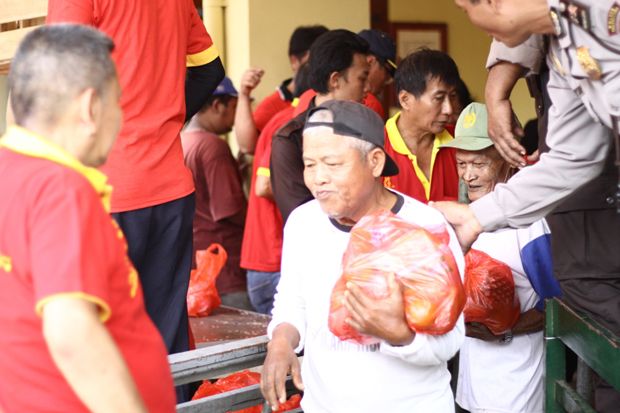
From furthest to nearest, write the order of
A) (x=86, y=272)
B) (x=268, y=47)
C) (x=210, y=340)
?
(x=268, y=47), (x=210, y=340), (x=86, y=272)

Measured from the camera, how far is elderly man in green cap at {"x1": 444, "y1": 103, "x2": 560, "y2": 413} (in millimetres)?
3529

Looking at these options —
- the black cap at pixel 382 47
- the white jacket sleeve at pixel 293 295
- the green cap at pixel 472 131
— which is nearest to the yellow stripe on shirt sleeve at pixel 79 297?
the white jacket sleeve at pixel 293 295

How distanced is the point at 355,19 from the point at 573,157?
4214mm

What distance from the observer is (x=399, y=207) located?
287 centimetres

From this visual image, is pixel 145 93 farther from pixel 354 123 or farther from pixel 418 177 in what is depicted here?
pixel 418 177

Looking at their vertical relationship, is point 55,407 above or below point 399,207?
below

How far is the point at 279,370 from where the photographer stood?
2.76 metres

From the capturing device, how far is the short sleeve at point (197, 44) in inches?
143

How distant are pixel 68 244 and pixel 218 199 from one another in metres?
4.59

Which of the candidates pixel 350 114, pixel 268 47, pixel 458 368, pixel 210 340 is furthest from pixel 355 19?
pixel 350 114

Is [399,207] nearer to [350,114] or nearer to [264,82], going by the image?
[350,114]

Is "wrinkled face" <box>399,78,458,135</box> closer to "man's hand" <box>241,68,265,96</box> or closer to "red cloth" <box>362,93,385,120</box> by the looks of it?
"red cloth" <box>362,93,385,120</box>

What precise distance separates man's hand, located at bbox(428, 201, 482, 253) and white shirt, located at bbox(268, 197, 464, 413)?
15 cm

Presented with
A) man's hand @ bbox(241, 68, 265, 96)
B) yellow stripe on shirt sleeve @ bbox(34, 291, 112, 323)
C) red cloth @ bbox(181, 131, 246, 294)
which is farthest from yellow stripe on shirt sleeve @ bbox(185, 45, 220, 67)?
red cloth @ bbox(181, 131, 246, 294)
